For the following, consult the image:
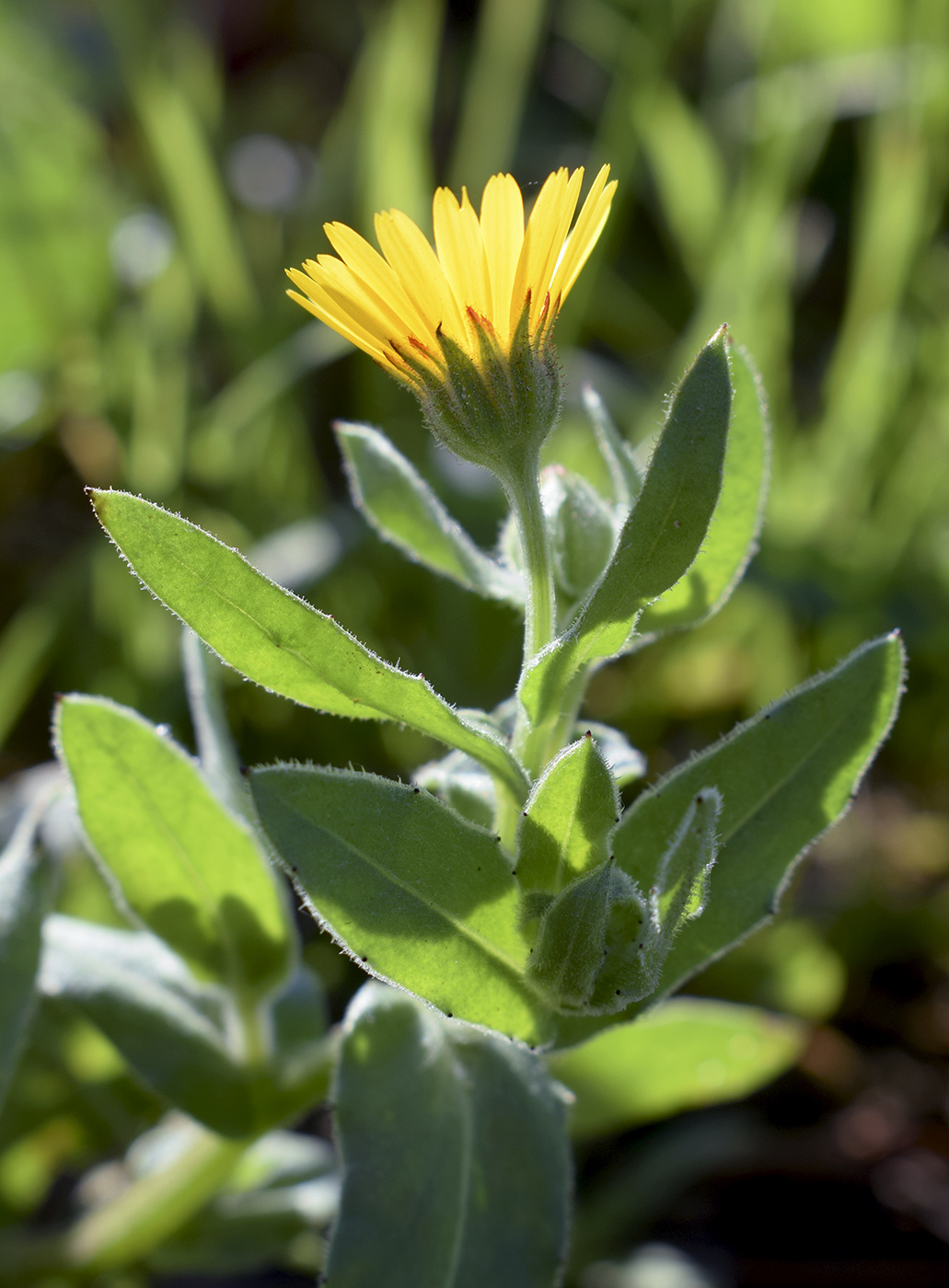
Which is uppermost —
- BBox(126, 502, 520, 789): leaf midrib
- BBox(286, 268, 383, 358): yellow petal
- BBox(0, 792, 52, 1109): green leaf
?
BBox(286, 268, 383, 358): yellow petal

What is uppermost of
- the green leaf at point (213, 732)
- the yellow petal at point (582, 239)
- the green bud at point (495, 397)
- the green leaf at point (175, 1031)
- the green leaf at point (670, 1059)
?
Answer: the yellow petal at point (582, 239)

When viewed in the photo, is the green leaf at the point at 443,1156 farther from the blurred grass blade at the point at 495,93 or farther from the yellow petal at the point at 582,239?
the blurred grass blade at the point at 495,93

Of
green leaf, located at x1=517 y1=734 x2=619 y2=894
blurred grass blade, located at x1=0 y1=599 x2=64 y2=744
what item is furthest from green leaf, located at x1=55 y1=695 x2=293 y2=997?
blurred grass blade, located at x1=0 y1=599 x2=64 y2=744

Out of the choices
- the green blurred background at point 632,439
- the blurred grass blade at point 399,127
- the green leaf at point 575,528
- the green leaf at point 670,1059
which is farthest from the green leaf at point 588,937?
the blurred grass blade at point 399,127

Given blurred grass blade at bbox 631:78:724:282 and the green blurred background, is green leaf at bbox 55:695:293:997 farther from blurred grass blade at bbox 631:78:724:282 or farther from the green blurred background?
blurred grass blade at bbox 631:78:724:282

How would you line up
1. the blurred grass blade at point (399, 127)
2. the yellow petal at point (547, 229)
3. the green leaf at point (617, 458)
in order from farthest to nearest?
the blurred grass blade at point (399, 127) < the green leaf at point (617, 458) < the yellow petal at point (547, 229)

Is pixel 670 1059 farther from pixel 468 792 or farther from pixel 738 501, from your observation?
pixel 738 501
